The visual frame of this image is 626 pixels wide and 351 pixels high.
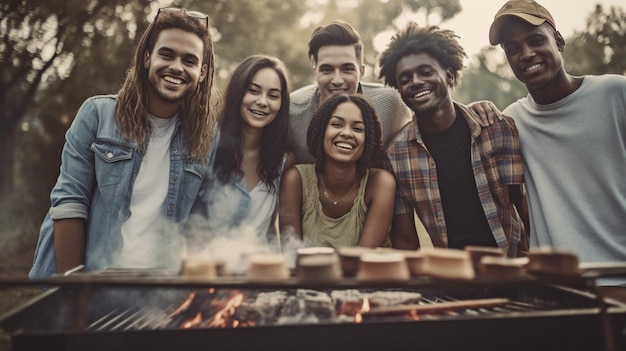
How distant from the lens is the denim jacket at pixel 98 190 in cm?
333

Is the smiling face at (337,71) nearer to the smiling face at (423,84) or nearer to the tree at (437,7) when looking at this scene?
the smiling face at (423,84)

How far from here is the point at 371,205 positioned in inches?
147

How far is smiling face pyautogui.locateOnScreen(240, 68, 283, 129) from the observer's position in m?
3.85

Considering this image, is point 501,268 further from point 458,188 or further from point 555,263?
point 458,188

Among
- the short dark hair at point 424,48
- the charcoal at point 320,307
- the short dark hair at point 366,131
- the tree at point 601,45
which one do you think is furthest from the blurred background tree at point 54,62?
the tree at point 601,45

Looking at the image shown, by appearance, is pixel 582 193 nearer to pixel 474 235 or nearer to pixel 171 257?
pixel 474 235

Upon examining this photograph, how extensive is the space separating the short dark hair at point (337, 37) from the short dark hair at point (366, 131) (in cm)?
95

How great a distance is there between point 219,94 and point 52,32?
579 centimetres

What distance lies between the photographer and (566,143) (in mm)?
3621

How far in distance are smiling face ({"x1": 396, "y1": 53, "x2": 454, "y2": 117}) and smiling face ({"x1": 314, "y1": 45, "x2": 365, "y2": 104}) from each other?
0.55 metres

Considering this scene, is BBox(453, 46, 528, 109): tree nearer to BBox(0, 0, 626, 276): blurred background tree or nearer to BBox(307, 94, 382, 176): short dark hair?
BBox(0, 0, 626, 276): blurred background tree

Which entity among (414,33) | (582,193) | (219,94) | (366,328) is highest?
(414,33)

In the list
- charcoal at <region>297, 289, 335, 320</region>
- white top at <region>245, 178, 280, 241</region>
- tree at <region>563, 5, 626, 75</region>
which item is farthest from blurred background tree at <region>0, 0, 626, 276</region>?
tree at <region>563, 5, 626, 75</region>

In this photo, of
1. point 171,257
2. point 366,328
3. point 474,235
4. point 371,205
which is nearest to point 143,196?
point 171,257
